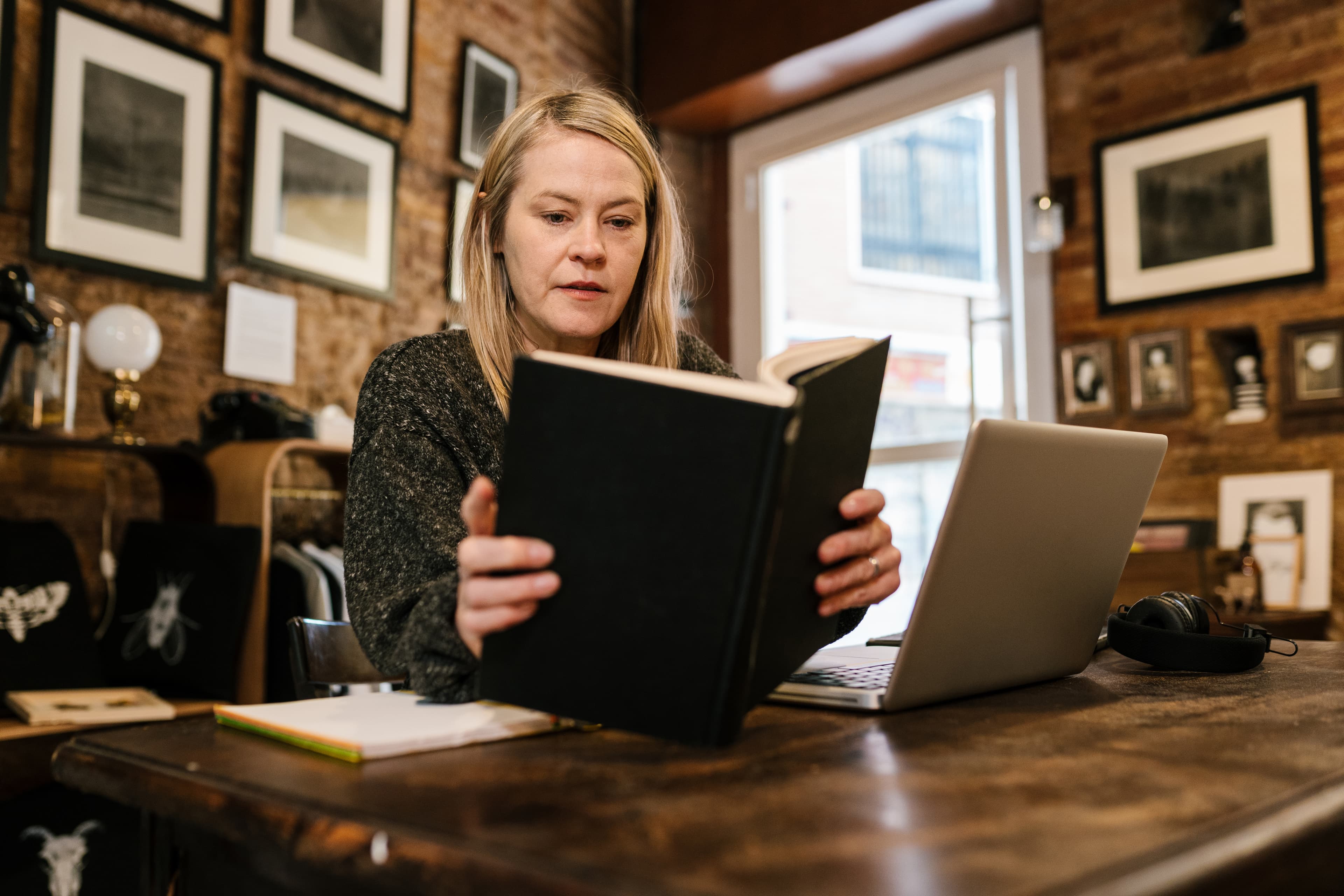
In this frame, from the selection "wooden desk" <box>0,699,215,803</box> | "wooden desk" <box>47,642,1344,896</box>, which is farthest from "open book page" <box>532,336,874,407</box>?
"wooden desk" <box>0,699,215,803</box>

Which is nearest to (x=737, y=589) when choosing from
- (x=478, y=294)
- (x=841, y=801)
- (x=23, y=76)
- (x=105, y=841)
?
(x=841, y=801)

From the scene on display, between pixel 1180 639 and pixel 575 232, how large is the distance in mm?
793

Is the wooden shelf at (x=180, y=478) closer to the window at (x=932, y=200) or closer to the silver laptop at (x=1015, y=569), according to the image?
the silver laptop at (x=1015, y=569)

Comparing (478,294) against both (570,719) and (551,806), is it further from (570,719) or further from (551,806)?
(551,806)

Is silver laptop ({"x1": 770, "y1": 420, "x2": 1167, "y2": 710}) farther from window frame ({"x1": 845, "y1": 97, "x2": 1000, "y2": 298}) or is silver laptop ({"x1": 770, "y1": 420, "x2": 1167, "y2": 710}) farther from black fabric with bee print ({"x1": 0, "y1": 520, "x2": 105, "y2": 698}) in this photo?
window frame ({"x1": 845, "y1": 97, "x2": 1000, "y2": 298})

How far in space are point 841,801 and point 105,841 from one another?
6.20 ft

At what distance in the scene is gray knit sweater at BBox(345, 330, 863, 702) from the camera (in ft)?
2.71

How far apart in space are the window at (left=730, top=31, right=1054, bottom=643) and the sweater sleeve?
2362 mm

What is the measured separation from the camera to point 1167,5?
311 cm

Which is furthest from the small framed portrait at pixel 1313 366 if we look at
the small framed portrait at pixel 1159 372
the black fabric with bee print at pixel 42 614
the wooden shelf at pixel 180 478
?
the black fabric with bee print at pixel 42 614

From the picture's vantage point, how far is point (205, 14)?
8.69 feet

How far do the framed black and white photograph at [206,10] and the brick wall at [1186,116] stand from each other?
2.59m

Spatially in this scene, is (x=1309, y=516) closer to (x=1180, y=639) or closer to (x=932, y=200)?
(x=932, y=200)

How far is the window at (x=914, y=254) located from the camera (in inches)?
138
